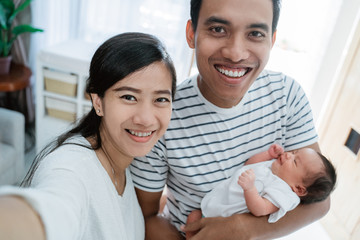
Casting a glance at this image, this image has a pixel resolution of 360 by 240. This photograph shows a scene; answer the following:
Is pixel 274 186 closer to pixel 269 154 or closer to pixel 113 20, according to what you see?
pixel 269 154

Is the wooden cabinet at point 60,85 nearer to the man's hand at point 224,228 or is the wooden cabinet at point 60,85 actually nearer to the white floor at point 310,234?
the man's hand at point 224,228

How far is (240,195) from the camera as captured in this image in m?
1.16

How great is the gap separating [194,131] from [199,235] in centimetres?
→ 39

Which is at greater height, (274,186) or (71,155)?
(71,155)

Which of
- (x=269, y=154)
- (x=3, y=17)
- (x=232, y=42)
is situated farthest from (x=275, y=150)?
(x=3, y=17)

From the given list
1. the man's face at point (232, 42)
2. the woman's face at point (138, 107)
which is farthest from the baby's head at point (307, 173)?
the woman's face at point (138, 107)

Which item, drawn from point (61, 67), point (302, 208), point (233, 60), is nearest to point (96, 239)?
point (233, 60)

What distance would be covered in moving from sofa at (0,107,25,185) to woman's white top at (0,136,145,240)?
4.93 ft

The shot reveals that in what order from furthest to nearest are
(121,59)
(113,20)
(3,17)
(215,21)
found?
1. (113,20)
2. (3,17)
3. (215,21)
4. (121,59)

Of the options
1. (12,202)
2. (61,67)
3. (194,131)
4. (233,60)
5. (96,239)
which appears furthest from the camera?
(61,67)

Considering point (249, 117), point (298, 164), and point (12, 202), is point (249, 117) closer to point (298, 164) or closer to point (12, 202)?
point (298, 164)

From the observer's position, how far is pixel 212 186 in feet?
3.86

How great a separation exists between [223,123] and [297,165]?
37cm

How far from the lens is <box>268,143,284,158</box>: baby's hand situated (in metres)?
1.18
